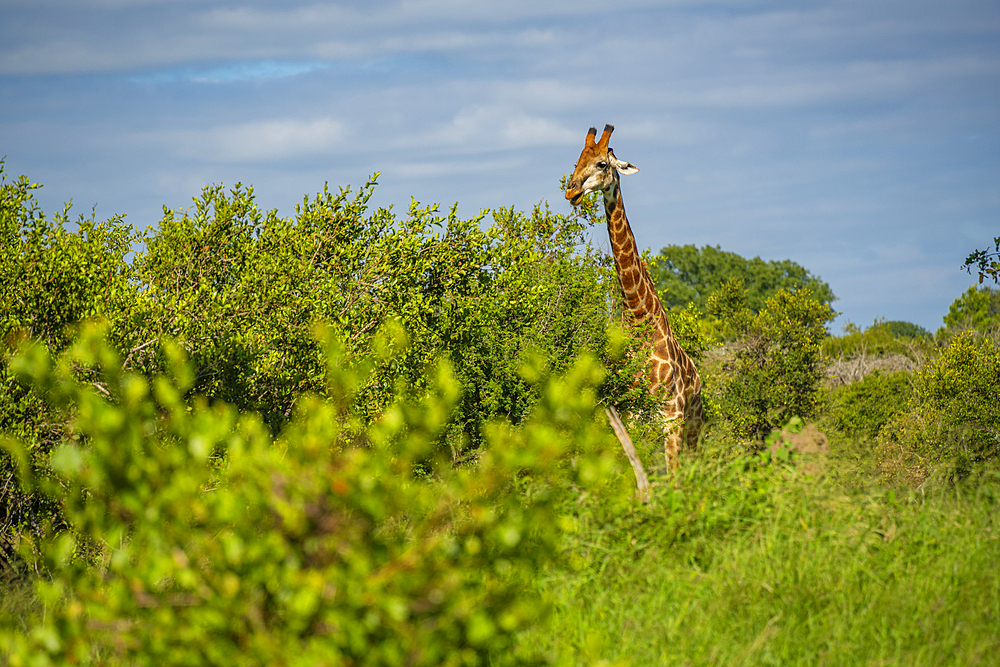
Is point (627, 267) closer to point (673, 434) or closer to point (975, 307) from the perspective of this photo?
point (673, 434)

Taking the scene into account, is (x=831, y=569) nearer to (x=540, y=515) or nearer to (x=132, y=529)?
(x=540, y=515)

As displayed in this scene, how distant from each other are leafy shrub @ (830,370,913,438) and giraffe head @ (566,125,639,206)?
50.6 feet

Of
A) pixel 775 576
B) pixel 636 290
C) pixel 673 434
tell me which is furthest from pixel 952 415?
pixel 775 576

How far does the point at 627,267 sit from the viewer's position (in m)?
13.7

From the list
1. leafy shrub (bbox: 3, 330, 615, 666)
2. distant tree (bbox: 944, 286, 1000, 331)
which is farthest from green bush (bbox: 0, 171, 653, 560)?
distant tree (bbox: 944, 286, 1000, 331)

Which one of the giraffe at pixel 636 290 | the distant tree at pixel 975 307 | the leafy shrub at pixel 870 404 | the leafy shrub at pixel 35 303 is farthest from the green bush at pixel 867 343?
the leafy shrub at pixel 35 303

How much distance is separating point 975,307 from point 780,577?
5090 centimetres

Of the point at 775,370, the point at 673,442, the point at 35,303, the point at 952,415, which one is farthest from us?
the point at 775,370

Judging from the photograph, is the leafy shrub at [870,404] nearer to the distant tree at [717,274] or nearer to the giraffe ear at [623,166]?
the giraffe ear at [623,166]

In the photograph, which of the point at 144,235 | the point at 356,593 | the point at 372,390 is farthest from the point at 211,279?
the point at 356,593

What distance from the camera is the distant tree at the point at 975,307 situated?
4916cm

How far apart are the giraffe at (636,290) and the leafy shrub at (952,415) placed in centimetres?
693

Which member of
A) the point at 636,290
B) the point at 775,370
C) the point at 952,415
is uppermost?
the point at 636,290

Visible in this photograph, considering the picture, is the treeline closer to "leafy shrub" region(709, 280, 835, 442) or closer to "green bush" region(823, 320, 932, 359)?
"leafy shrub" region(709, 280, 835, 442)
